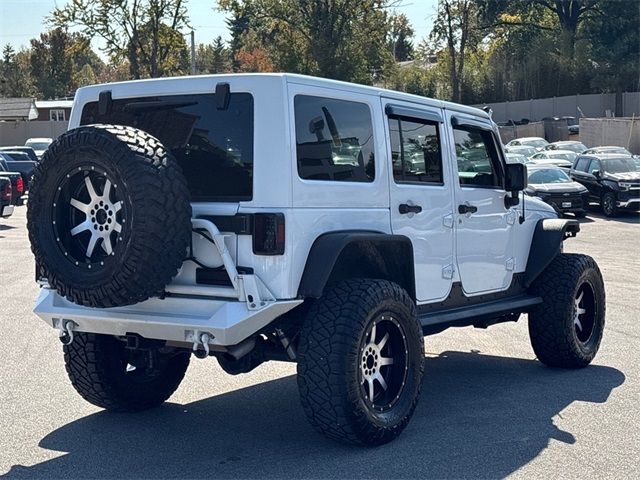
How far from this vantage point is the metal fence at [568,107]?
63.2 m

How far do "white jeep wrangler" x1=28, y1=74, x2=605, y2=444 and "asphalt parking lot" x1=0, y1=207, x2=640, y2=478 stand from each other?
30cm

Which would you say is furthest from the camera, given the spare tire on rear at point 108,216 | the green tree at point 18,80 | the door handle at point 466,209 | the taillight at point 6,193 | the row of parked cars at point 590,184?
the green tree at point 18,80

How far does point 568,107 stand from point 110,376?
2474 inches

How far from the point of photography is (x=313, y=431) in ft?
22.1

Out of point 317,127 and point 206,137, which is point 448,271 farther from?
point 206,137

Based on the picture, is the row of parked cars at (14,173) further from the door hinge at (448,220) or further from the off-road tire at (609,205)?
the off-road tire at (609,205)

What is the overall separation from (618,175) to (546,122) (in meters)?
29.4

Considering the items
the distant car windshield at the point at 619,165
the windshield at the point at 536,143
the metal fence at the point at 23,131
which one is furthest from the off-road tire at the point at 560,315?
the metal fence at the point at 23,131

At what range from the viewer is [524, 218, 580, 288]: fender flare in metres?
8.62

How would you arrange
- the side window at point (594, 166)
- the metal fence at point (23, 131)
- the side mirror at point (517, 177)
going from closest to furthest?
the side mirror at point (517, 177)
the side window at point (594, 166)
the metal fence at point (23, 131)

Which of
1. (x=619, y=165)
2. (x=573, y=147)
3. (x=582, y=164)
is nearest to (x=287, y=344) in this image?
(x=619, y=165)

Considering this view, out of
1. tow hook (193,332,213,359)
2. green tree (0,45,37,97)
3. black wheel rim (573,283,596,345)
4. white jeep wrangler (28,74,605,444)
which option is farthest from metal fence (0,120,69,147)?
tow hook (193,332,213,359)

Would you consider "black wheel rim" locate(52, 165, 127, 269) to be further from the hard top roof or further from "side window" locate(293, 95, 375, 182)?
"side window" locate(293, 95, 375, 182)

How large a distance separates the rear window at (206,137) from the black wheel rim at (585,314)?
4.07 m
